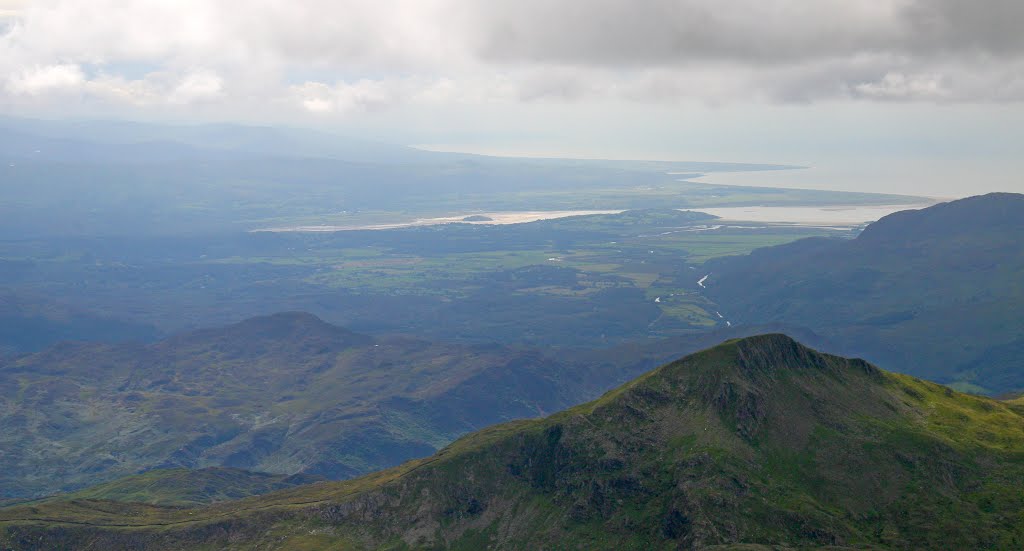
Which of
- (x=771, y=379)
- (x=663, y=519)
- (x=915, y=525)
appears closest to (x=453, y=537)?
(x=663, y=519)

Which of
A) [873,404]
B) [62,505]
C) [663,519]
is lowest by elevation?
[62,505]

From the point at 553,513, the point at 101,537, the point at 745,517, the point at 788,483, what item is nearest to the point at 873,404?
the point at 788,483

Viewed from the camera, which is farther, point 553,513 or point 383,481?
point 383,481

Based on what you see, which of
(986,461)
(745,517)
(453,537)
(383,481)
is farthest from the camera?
(383,481)

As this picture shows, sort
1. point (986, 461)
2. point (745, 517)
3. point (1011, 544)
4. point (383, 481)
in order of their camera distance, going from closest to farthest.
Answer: point (1011, 544)
point (745, 517)
point (986, 461)
point (383, 481)

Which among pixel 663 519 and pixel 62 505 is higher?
pixel 663 519

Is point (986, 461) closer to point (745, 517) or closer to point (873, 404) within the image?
point (873, 404)
